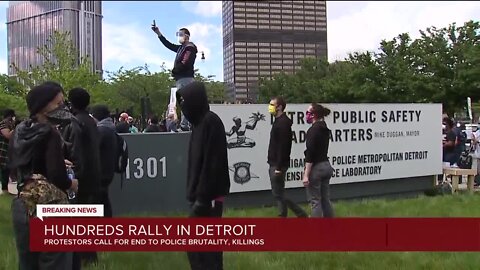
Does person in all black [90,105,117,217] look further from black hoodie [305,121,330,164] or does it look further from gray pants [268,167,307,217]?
gray pants [268,167,307,217]

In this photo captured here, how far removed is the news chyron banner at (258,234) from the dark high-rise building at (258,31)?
32.2 ft

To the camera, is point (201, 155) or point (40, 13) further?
point (40, 13)

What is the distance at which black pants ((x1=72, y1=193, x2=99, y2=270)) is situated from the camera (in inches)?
191

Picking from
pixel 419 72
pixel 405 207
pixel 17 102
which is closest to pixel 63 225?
pixel 405 207

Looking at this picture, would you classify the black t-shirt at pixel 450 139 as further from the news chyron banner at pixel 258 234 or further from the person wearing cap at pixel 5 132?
the person wearing cap at pixel 5 132

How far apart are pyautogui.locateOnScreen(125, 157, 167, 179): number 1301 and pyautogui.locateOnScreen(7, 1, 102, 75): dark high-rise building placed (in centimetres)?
1065

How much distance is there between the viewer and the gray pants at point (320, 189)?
7621 millimetres

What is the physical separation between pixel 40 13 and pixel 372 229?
20908 millimetres

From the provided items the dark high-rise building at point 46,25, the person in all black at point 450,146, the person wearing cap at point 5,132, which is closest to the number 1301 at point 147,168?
the person wearing cap at point 5,132

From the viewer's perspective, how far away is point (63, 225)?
4.22 m

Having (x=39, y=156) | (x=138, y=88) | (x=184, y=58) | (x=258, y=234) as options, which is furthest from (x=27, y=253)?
(x=138, y=88)

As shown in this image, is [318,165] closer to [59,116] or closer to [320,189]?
[320,189]

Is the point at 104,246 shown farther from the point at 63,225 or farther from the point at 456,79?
the point at 456,79

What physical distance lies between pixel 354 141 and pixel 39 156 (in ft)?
27.7
